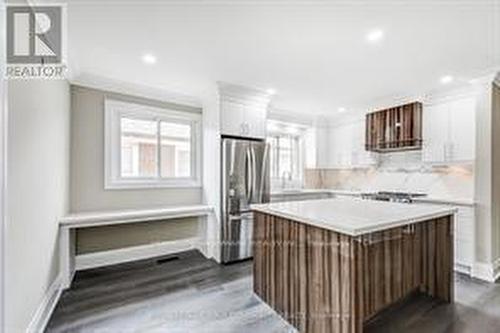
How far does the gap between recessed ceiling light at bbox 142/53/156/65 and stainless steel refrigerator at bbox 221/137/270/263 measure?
4.43 ft

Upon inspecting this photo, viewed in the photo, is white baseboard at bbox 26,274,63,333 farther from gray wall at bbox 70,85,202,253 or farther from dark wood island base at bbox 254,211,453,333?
dark wood island base at bbox 254,211,453,333

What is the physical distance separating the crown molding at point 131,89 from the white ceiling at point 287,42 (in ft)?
0.46

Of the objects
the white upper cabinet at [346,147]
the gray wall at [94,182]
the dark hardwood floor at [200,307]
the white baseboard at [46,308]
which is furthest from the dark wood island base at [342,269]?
the white upper cabinet at [346,147]

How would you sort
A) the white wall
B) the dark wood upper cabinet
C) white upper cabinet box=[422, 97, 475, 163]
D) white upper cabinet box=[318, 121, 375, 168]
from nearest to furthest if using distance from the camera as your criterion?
1. the white wall
2. white upper cabinet box=[422, 97, 475, 163]
3. the dark wood upper cabinet
4. white upper cabinet box=[318, 121, 375, 168]

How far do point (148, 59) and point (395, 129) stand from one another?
13.0ft

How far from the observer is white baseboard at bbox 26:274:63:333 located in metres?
2.01

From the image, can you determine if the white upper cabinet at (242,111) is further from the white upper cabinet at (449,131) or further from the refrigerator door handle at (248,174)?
the white upper cabinet at (449,131)

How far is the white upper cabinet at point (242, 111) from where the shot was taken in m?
3.83

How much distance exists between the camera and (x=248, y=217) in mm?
3902

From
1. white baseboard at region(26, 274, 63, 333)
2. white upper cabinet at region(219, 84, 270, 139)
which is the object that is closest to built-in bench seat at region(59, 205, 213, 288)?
white baseboard at region(26, 274, 63, 333)

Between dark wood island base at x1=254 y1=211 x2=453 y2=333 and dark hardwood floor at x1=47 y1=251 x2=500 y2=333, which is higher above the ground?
dark wood island base at x1=254 y1=211 x2=453 y2=333

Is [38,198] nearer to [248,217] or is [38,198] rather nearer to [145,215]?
[145,215]

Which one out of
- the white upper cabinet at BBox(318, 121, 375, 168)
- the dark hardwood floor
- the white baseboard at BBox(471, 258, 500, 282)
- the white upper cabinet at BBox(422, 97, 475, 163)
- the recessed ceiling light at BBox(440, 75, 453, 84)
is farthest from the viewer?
the white upper cabinet at BBox(318, 121, 375, 168)

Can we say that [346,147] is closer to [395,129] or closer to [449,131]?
[395,129]
